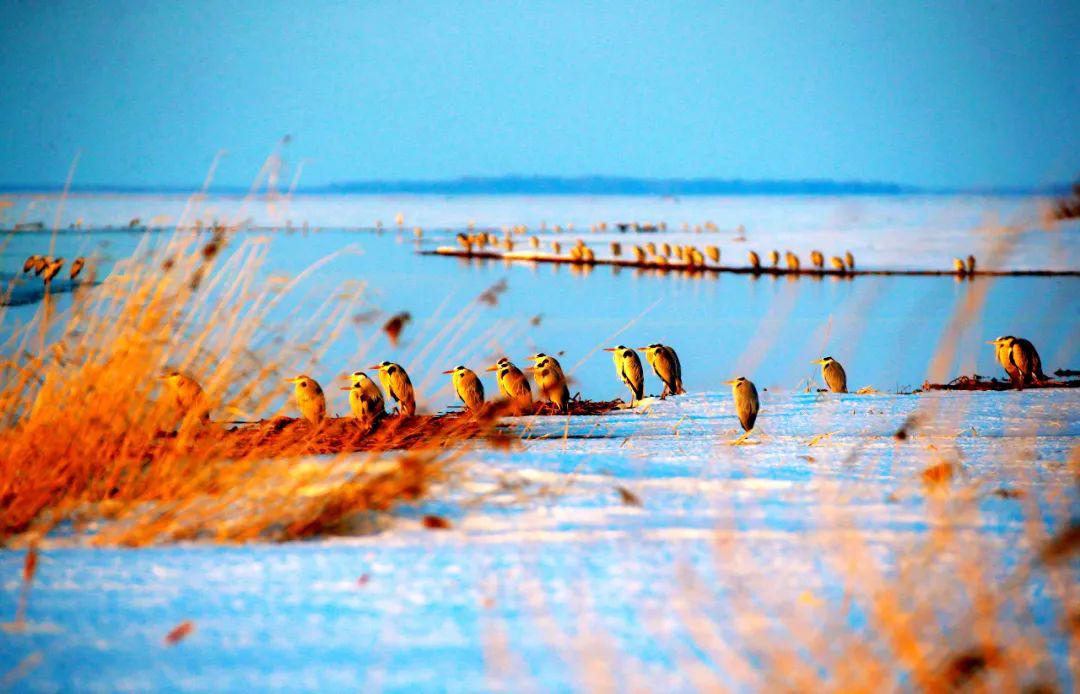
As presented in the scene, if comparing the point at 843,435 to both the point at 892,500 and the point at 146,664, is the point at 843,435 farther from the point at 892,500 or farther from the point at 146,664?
the point at 146,664

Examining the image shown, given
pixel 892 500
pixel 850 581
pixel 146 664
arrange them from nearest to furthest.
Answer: pixel 146 664
pixel 850 581
pixel 892 500

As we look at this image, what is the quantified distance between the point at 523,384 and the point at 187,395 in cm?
288

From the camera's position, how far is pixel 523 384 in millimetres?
6320

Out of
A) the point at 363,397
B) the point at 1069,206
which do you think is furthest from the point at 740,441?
the point at 1069,206

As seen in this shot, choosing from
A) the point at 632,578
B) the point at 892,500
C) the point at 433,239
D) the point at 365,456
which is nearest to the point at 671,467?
the point at 892,500

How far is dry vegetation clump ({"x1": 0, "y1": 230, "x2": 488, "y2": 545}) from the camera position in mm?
2551

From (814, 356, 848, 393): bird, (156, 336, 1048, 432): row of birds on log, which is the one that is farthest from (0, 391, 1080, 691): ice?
(814, 356, 848, 393): bird

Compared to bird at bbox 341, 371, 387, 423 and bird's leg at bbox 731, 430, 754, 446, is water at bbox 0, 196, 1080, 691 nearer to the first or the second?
bird's leg at bbox 731, 430, 754, 446

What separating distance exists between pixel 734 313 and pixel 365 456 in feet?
51.3

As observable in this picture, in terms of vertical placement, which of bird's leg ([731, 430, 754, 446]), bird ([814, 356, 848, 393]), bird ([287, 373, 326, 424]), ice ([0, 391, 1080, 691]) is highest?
bird ([814, 356, 848, 393])

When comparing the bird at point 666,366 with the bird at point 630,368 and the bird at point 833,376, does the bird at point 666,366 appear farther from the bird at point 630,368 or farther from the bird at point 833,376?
the bird at point 833,376

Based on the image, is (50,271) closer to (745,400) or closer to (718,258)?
(745,400)

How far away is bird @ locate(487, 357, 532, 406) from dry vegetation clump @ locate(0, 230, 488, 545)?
211 cm

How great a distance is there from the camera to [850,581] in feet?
6.54
